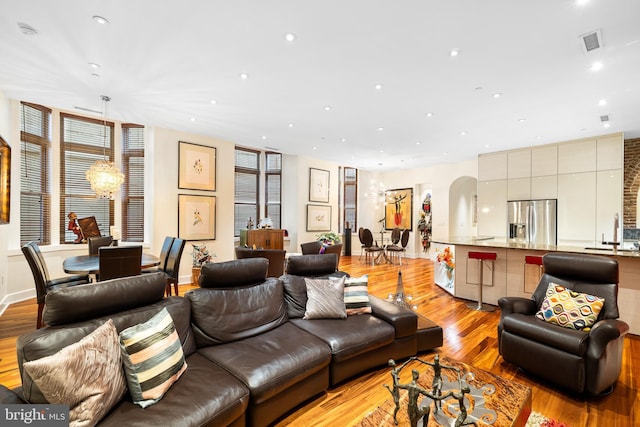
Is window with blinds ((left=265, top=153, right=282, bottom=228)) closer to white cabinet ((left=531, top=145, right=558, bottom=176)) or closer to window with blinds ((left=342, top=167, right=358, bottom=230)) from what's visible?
window with blinds ((left=342, top=167, right=358, bottom=230))

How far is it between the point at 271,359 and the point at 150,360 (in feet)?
2.49

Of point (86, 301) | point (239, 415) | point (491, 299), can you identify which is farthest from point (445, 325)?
point (86, 301)

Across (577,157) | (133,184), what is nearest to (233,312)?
(133,184)

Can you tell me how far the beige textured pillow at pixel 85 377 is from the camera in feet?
4.20

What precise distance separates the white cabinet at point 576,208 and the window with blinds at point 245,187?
285 inches

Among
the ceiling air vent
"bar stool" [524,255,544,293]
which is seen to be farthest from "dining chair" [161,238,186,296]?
the ceiling air vent

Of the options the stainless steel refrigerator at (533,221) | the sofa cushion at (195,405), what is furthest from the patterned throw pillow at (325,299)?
the stainless steel refrigerator at (533,221)

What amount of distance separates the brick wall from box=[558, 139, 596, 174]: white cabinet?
79 cm

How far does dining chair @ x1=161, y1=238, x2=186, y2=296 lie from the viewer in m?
4.19

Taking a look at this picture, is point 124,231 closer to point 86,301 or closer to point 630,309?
point 86,301

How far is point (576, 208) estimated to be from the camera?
19.9 feet

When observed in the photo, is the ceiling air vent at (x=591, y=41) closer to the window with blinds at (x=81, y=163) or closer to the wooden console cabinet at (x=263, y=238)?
the wooden console cabinet at (x=263, y=238)

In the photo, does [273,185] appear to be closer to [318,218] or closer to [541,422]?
[318,218]

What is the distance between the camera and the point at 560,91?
3773 millimetres
